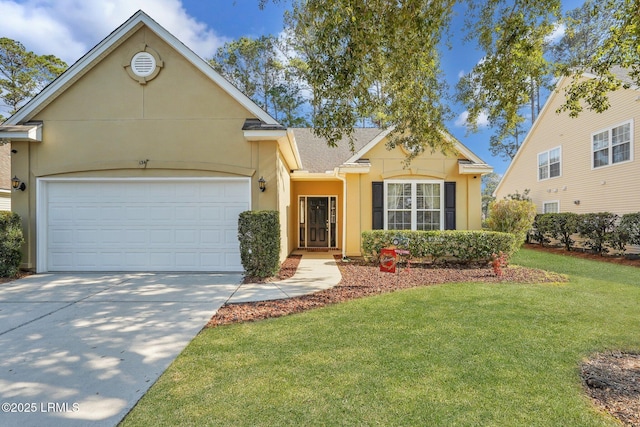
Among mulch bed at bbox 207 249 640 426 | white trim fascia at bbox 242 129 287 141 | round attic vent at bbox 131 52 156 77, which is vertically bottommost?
mulch bed at bbox 207 249 640 426

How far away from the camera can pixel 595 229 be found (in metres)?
11.9

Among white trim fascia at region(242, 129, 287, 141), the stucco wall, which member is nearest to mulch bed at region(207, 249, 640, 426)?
the stucco wall

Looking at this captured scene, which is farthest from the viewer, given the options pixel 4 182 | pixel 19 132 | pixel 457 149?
pixel 4 182

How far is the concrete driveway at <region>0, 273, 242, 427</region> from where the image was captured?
268 centimetres

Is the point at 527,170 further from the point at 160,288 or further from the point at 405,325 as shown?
the point at 160,288

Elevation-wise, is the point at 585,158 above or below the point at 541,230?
above

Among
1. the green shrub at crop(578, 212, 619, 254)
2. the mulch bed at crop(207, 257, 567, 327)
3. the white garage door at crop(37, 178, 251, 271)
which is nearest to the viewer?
the mulch bed at crop(207, 257, 567, 327)

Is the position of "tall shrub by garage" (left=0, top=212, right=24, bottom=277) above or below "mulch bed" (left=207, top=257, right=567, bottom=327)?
above

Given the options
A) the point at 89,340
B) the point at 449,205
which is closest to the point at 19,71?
the point at 89,340

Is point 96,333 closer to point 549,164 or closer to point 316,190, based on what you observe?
point 316,190

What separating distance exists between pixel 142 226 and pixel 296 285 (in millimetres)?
4588

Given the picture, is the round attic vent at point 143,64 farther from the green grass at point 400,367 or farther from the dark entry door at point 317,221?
the dark entry door at point 317,221

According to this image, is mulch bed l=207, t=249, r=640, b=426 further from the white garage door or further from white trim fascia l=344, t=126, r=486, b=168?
white trim fascia l=344, t=126, r=486, b=168

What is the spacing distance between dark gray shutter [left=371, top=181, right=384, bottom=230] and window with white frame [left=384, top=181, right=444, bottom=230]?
0.14 metres
